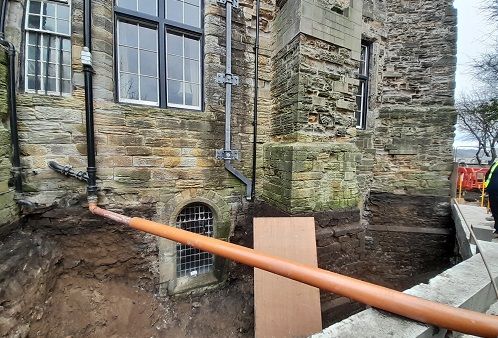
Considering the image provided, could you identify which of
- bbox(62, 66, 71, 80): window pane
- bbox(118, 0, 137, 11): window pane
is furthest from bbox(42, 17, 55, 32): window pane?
bbox(118, 0, 137, 11): window pane

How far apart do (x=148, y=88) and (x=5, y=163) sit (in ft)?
6.62

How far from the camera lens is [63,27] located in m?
3.14

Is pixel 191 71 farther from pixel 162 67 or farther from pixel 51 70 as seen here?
pixel 51 70

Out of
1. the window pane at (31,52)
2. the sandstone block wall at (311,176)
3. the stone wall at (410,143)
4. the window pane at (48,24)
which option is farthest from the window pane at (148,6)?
the stone wall at (410,143)

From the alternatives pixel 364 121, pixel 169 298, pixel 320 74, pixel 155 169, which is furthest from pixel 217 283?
pixel 364 121

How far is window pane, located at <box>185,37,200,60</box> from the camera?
3936mm

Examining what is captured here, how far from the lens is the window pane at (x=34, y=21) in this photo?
3011mm

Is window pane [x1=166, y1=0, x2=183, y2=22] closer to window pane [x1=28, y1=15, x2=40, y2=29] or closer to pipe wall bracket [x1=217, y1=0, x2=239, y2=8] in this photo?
pipe wall bracket [x1=217, y1=0, x2=239, y2=8]

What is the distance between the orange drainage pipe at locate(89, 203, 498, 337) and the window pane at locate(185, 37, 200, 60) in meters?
3.45

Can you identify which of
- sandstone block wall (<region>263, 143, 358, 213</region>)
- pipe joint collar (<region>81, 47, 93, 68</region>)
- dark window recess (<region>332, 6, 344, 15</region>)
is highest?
dark window recess (<region>332, 6, 344, 15</region>)

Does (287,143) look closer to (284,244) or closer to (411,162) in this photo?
(284,244)

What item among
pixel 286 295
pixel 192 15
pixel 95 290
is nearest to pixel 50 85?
pixel 192 15

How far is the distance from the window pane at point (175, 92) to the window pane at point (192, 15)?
99cm

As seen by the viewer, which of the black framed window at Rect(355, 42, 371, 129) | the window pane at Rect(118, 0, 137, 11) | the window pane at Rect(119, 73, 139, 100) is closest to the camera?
the window pane at Rect(118, 0, 137, 11)
